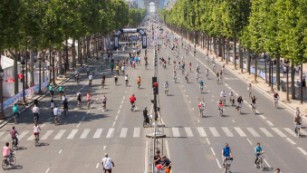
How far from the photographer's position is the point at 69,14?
312ft

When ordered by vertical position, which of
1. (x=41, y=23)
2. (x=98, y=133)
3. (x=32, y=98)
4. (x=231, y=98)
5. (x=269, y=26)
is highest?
(x=41, y=23)

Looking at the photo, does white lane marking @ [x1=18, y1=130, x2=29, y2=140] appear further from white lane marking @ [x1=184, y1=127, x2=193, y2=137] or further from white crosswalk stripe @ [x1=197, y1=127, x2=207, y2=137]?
white crosswalk stripe @ [x1=197, y1=127, x2=207, y2=137]

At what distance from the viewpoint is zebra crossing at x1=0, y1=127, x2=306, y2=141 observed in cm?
4578

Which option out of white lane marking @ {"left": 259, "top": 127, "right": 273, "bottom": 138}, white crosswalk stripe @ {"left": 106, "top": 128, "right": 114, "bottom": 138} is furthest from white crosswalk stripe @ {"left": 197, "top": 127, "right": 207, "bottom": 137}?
white crosswalk stripe @ {"left": 106, "top": 128, "right": 114, "bottom": 138}

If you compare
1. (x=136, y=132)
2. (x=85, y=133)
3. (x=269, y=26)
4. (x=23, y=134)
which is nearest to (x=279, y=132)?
(x=136, y=132)

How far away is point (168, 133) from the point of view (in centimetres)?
4659

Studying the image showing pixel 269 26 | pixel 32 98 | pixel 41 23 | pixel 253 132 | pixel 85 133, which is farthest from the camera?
pixel 41 23

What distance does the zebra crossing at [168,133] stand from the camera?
4578 centimetres

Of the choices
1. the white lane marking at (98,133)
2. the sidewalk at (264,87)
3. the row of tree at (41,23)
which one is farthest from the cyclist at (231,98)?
the row of tree at (41,23)

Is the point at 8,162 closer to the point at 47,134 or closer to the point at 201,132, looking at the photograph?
the point at 47,134

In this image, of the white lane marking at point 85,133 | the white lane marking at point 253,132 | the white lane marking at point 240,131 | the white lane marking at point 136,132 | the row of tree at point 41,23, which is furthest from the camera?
the row of tree at point 41,23

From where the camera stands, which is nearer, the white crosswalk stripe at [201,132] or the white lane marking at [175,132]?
the white crosswalk stripe at [201,132]

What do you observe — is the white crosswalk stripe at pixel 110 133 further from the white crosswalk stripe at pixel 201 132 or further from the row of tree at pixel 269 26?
the row of tree at pixel 269 26

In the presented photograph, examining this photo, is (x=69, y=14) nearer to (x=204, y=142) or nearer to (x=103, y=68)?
(x=103, y=68)
